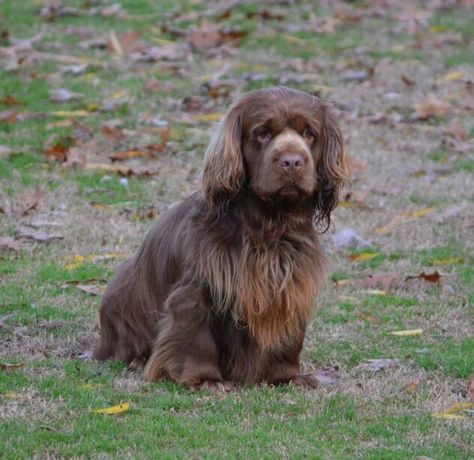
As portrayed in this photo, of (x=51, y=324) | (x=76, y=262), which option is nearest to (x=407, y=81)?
(x=76, y=262)

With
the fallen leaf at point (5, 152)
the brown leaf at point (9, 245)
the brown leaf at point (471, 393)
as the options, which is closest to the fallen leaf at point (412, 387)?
the brown leaf at point (471, 393)

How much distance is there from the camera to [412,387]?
261 inches

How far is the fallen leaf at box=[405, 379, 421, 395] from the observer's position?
658 centimetres

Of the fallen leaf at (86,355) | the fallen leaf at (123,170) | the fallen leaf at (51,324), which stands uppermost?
the fallen leaf at (123,170)

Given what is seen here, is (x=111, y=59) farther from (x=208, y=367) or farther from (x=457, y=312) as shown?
(x=208, y=367)

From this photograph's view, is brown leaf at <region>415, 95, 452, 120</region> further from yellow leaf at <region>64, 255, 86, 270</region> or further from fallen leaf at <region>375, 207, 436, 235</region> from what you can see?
yellow leaf at <region>64, 255, 86, 270</region>

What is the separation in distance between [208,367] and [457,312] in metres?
2.41

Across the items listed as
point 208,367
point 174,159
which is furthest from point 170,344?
point 174,159

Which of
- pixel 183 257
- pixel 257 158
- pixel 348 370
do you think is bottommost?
pixel 348 370

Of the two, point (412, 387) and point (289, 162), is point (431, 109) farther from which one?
point (289, 162)

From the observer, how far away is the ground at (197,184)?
5.85 m

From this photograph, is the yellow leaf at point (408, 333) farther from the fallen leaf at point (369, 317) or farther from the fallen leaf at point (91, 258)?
the fallen leaf at point (91, 258)

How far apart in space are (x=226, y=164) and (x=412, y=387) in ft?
5.11

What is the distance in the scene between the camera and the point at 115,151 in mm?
12055
